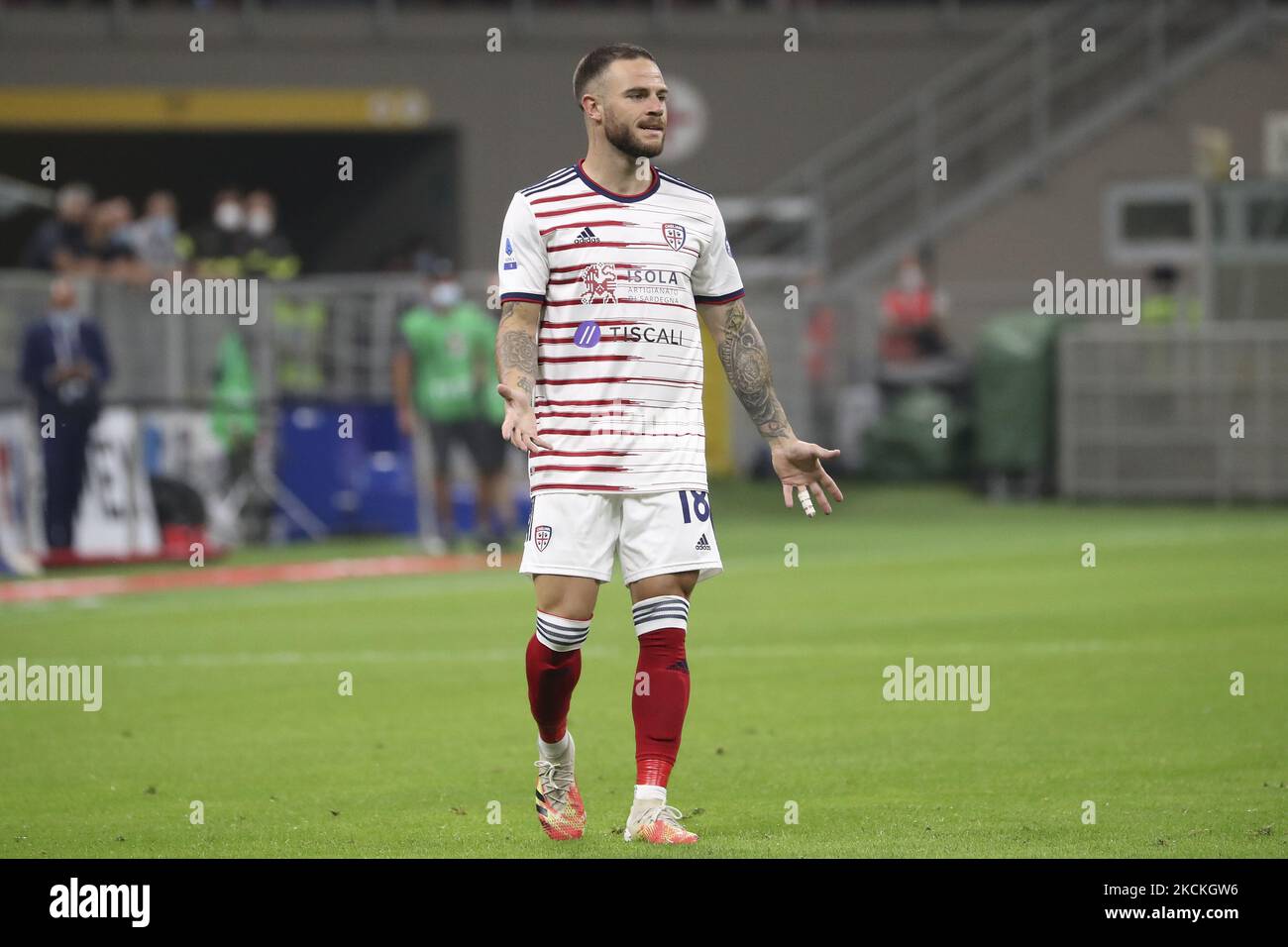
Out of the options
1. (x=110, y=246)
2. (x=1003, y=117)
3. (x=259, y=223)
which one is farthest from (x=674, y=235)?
(x=1003, y=117)

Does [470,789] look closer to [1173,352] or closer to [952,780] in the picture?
[952,780]

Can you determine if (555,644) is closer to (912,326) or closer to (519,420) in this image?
(519,420)

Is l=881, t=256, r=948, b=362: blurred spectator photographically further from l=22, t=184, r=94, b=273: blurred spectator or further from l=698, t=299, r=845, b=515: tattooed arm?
l=698, t=299, r=845, b=515: tattooed arm

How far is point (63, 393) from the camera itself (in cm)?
1892

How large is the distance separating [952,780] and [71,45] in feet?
91.2

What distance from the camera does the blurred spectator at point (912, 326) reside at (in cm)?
2830

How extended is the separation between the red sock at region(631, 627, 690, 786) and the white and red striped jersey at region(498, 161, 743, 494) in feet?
1.65

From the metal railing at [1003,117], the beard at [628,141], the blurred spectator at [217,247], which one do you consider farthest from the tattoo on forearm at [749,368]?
the metal railing at [1003,117]

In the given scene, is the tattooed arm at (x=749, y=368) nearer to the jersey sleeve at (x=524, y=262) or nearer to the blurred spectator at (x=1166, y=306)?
the jersey sleeve at (x=524, y=262)

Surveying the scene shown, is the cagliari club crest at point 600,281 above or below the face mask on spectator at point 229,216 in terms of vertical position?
below

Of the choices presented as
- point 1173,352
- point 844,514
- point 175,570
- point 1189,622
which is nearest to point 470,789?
point 1189,622

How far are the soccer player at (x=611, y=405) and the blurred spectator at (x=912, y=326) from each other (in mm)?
21081
